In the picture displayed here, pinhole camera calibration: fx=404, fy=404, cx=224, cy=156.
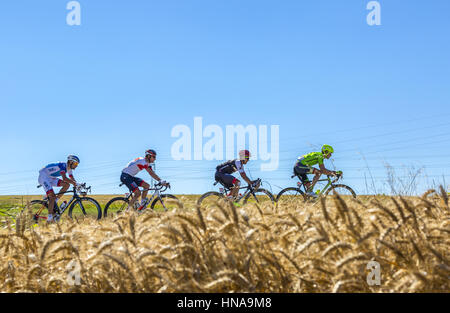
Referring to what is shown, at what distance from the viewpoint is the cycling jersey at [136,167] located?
15516mm

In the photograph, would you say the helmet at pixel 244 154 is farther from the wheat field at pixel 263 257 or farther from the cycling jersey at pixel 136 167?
the wheat field at pixel 263 257

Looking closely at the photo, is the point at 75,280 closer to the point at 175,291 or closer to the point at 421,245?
the point at 175,291

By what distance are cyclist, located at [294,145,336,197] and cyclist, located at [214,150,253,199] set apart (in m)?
2.40

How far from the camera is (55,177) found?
618 inches

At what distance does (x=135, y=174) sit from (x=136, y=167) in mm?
279

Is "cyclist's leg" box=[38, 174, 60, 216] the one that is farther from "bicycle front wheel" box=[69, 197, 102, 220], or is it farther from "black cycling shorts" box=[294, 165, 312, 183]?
"black cycling shorts" box=[294, 165, 312, 183]

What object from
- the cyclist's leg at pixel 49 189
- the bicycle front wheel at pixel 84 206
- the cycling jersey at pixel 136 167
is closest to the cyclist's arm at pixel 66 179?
the cyclist's leg at pixel 49 189

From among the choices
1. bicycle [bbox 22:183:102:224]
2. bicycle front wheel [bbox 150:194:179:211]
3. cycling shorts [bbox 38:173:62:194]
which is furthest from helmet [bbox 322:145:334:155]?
cycling shorts [bbox 38:173:62:194]

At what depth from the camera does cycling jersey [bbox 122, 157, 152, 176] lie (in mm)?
15516

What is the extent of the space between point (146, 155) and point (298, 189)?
6.22 meters

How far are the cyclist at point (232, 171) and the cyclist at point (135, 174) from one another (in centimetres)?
216
